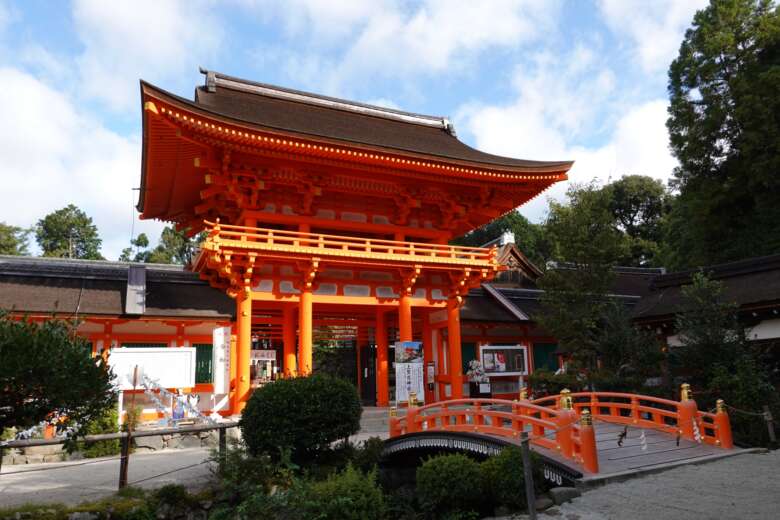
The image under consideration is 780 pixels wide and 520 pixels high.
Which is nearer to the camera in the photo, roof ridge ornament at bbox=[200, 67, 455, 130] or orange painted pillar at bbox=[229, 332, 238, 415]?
orange painted pillar at bbox=[229, 332, 238, 415]

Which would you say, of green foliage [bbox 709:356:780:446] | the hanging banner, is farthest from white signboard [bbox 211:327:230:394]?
green foliage [bbox 709:356:780:446]

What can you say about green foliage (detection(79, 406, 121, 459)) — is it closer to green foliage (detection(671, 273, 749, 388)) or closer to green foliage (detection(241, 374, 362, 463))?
green foliage (detection(241, 374, 362, 463))

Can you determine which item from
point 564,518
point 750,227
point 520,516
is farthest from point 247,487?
point 750,227

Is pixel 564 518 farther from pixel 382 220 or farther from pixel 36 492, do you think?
pixel 382 220

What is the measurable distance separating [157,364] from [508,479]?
966 centimetres

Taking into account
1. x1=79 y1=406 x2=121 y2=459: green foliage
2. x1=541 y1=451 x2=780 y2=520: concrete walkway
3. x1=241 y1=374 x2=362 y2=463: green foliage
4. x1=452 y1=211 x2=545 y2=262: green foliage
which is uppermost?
x1=452 y1=211 x2=545 y2=262: green foliage

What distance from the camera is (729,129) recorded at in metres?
28.7

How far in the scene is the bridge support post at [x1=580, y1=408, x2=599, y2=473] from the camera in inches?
377

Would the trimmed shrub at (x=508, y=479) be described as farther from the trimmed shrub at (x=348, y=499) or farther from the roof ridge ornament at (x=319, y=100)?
the roof ridge ornament at (x=319, y=100)

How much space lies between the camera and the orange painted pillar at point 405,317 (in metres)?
17.6

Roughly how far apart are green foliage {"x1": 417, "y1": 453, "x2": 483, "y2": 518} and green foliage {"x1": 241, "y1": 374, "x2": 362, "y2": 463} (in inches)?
78.5

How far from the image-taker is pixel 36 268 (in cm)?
1734

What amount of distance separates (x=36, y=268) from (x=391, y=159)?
11.7 m

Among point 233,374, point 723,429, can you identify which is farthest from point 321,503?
point 233,374
